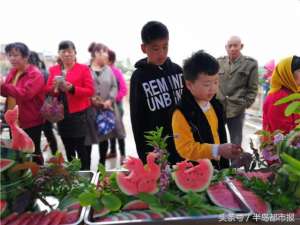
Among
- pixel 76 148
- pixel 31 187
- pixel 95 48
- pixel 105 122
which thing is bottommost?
pixel 76 148

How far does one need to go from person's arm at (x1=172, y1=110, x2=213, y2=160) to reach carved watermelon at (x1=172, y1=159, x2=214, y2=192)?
22 cm

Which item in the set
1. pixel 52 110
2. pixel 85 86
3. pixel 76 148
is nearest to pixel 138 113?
pixel 52 110

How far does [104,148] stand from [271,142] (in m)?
2.65

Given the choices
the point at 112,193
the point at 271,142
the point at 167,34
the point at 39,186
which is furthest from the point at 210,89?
the point at 39,186

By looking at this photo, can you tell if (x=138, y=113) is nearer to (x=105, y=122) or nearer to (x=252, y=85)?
(x=105, y=122)

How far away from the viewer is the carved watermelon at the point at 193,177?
1.15m

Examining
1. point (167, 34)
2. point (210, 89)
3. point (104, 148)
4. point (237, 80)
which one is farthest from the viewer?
point (104, 148)

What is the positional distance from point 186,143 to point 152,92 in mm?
447

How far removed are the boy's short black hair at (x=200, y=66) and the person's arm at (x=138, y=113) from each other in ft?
1.29

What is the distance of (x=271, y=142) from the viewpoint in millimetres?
1251

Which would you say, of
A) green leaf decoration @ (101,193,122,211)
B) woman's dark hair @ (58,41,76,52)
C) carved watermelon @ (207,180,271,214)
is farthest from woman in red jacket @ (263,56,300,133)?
woman's dark hair @ (58,41,76,52)

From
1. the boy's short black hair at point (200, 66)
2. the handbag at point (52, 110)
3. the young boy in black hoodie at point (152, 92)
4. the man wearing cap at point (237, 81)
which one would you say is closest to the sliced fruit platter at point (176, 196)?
the boy's short black hair at point (200, 66)

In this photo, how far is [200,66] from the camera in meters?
1.42

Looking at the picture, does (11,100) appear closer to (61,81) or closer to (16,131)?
(61,81)
